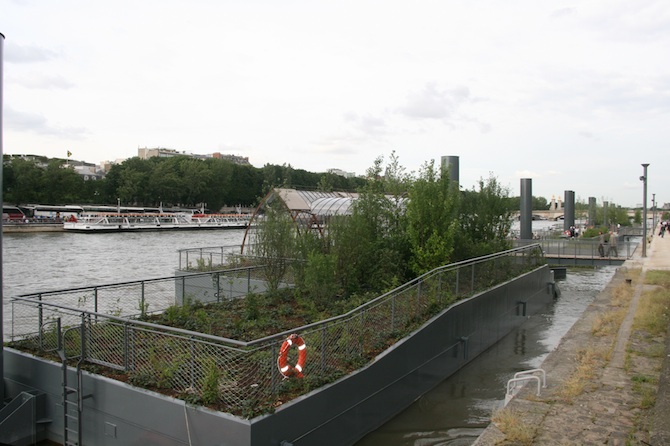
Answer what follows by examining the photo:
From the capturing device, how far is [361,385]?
908 centimetres

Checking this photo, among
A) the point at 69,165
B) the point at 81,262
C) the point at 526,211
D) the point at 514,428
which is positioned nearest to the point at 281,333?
the point at 514,428

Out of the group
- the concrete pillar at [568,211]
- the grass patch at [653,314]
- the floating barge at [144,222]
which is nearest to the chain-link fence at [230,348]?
the grass patch at [653,314]

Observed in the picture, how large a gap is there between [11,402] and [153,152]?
640ft

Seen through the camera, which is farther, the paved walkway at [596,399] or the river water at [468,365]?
the river water at [468,365]

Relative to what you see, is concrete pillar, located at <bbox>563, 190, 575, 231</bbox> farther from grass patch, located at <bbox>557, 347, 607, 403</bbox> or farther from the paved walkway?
grass patch, located at <bbox>557, 347, 607, 403</bbox>

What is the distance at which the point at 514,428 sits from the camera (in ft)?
23.6

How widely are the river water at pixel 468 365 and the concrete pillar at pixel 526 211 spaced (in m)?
4.91

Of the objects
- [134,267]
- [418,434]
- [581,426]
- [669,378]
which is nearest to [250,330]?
[418,434]

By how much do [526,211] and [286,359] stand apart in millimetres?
33259

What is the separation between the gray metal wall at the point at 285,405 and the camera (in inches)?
284

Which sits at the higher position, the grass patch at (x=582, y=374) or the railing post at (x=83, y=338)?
the railing post at (x=83, y=338)

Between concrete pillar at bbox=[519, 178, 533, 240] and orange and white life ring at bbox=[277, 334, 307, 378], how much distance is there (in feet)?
101

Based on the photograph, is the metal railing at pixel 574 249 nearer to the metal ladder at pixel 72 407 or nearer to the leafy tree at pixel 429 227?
the leafy tree at pixel 429 227

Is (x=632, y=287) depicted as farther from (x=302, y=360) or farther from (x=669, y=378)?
(x=302, y=360)
